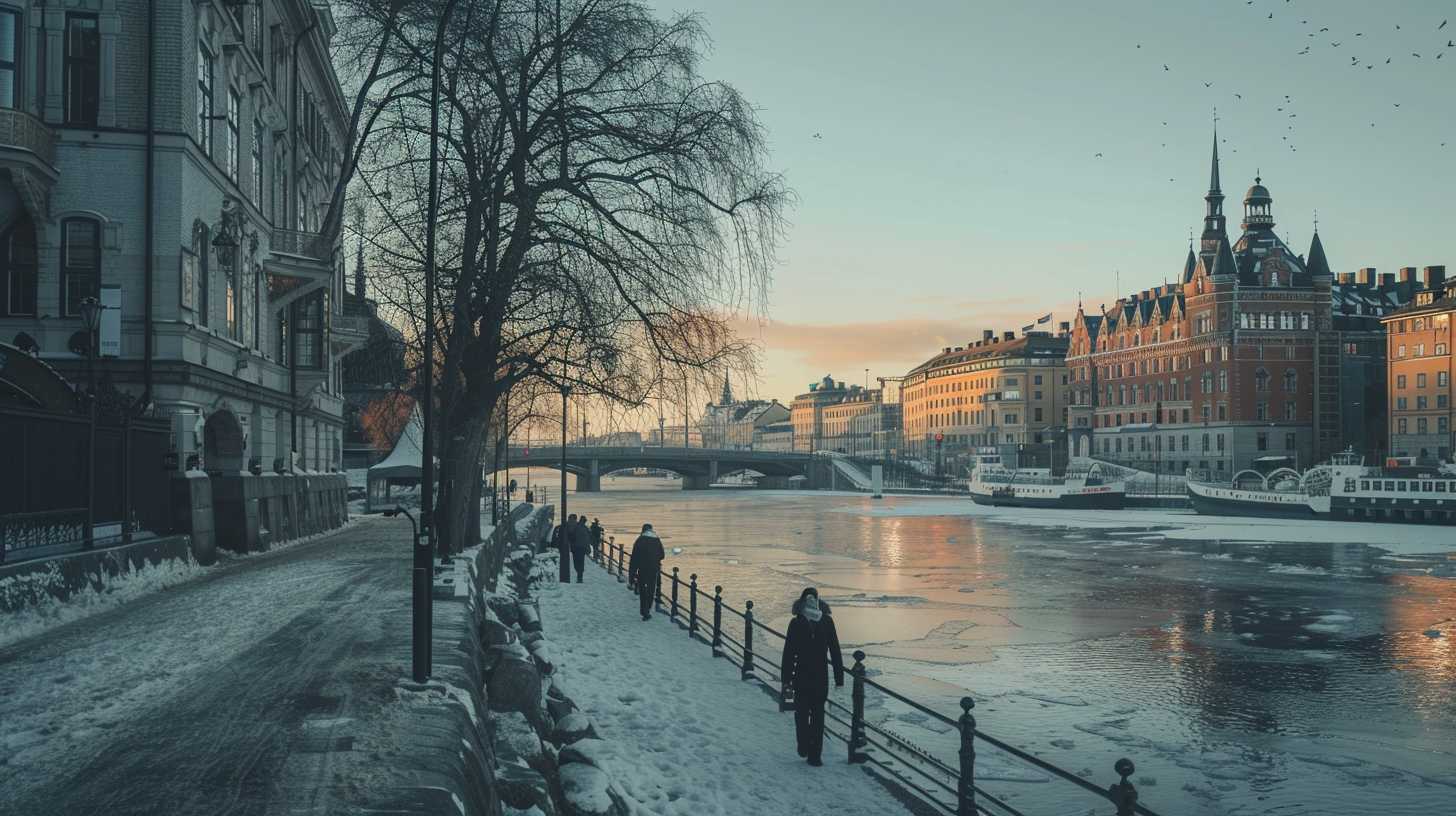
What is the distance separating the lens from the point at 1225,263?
11231cm

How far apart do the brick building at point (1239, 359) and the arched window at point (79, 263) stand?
106 metres

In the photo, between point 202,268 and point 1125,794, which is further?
point 202,268

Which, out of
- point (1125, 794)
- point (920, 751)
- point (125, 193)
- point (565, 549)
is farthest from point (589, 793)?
point (565, 549)

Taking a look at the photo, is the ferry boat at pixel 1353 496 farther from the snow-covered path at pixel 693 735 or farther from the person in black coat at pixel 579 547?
the snow-covered path at pixel 693 735

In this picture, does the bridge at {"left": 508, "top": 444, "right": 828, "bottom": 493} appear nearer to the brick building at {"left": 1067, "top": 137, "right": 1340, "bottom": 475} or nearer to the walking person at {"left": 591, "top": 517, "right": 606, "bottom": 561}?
the brick building at {"left": 1067, "top": 137, "right": 1340, "bottom": 475}

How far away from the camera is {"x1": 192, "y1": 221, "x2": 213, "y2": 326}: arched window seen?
22078 mm

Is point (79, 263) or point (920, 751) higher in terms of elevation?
point (79, 263)

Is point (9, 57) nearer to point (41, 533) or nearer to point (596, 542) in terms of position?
point (41, 533)

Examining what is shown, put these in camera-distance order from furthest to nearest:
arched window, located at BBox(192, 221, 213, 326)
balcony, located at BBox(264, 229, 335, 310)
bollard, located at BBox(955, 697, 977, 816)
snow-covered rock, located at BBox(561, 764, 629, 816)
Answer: balcony, located at BBox(264, 229, 335, 310), arched window, located at BBox(192, 221, 213, 326), snow-covered rock, located at BBox(561, 764, 629, 816), bollard, located at BBox(955, 697, 977, 816)

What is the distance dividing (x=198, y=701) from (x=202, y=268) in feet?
50.1

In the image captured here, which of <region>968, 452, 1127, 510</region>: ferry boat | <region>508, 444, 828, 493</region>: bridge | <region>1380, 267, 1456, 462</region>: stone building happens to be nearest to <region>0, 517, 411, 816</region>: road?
<region>968, 452, 1127, 510</region>: ferry boat

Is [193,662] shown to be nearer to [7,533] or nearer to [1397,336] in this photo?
[7,533]

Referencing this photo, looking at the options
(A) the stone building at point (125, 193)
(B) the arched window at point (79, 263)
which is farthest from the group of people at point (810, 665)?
(B) the arched window at point (79, 263)

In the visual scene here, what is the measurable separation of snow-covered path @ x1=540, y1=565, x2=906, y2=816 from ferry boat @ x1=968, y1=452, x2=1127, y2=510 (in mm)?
82673
